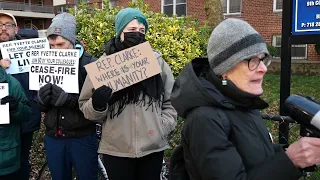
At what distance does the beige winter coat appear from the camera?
2785mm

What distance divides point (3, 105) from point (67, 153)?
0.75 metres

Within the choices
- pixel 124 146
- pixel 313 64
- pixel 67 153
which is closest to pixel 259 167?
pixel 124 146

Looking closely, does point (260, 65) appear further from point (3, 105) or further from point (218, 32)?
point (3, 105)

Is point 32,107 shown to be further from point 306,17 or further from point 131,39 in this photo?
point 306,17

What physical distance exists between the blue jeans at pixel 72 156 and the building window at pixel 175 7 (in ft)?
56.5

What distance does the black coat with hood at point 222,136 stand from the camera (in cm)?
142

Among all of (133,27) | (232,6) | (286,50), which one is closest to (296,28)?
(286,50)

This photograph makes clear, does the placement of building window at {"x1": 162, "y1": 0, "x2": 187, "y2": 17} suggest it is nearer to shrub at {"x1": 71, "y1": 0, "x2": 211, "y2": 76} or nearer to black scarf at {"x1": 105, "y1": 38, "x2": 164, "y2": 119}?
shrub at {"x1": 71, "y1": 0, "x2": 211, "y2": 76}

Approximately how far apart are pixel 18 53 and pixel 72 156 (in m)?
1.39

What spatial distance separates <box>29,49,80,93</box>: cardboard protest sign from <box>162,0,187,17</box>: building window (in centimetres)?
1694

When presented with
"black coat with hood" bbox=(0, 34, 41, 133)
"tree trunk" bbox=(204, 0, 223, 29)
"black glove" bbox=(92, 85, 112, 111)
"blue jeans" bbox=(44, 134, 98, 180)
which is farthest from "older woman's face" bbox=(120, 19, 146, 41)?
"tree trunk" bbox=(204, 0, 223, 29)

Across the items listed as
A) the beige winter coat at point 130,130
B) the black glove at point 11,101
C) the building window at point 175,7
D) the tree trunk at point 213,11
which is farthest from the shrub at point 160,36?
the building window at point 175,7

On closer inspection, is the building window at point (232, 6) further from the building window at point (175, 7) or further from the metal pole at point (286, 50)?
the metal pole at point (286, 50)

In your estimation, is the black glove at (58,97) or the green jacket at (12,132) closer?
the black glove at (58,97)
